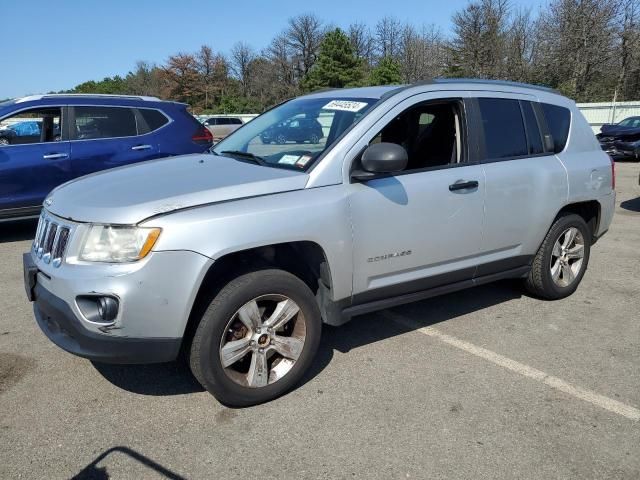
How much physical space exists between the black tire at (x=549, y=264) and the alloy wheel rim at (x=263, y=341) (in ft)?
8.01

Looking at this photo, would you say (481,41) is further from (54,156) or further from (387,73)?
(54,156)

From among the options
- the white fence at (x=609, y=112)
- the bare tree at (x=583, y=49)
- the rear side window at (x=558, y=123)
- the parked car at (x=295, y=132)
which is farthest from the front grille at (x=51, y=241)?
the bare tree at (x=583, y=49)

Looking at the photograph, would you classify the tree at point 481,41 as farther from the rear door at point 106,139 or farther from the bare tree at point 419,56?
the rear door at point 106,139

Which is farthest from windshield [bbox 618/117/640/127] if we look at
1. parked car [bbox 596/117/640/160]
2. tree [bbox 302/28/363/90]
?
tree [bbox 302/28/363/90]

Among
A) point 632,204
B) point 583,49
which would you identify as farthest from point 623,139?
point 583,49

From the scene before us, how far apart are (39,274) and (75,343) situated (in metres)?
0.55

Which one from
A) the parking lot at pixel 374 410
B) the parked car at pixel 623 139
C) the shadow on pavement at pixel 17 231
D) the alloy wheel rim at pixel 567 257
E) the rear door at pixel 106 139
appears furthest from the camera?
the parked car at pixel 623 139

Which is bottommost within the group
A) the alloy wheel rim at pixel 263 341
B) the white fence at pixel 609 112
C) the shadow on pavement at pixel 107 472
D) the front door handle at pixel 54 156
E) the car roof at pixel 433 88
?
the shadow on pavement at pixel 107 472

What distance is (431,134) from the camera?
402 cm

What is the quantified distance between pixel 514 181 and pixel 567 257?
1.25 m

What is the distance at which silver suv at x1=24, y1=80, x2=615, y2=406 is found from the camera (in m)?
2.71

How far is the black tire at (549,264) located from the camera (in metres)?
4.56

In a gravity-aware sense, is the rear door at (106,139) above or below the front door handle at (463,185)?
above

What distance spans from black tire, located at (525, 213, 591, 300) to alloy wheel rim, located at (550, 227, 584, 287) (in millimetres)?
33
